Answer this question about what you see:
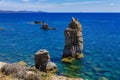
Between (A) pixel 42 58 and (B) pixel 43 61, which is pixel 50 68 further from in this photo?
(A) pixel 42 58

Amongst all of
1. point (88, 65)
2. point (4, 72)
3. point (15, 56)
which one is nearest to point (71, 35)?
point (88, 65)

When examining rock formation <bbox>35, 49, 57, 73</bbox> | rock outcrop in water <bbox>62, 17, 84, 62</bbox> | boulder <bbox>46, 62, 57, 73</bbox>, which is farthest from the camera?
rock outcrop in water <bbox>62, 17, 84, 62</bbox>

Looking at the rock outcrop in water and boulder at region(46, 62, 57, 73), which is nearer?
boulder at region(46, 62, 57, 73)

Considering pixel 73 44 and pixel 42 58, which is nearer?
pixel 42 58

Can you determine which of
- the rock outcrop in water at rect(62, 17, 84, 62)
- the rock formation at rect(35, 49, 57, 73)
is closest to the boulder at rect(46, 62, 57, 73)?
the rock formation at rect(35, 49, 57, 73)

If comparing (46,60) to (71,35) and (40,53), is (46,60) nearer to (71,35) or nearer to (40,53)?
(40,53)

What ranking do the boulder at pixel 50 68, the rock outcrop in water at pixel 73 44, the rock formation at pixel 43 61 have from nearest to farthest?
the rock formation at pixel 43 61, the boulder at pixel 50 68, the rock outcrop in water at pixel 73 44

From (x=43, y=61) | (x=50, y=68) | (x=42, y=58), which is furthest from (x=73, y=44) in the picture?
(x=42, y=58)

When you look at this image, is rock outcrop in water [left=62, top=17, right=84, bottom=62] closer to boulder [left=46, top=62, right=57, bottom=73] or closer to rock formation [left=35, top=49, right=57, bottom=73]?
boulder [left=46, top=62, right=57, bottom=73]

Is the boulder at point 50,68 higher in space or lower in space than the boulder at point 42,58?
lower

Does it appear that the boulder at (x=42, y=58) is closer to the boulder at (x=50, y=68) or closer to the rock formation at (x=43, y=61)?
the rock formation at (x=43, y=61)

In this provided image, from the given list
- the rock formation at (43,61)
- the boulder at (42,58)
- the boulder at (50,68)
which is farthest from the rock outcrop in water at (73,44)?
the boulder at (42,58)

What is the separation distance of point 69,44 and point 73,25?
477 centimetres

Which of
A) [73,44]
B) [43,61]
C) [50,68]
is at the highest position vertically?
[73,44]
